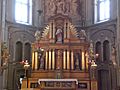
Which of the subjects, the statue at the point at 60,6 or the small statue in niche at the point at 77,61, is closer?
the small statue in niche at the point at 77,61

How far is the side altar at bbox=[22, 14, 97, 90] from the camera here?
24.0m

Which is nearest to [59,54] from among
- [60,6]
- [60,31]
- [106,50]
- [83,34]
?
[60,31]

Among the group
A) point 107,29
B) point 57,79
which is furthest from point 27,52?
point 107,29

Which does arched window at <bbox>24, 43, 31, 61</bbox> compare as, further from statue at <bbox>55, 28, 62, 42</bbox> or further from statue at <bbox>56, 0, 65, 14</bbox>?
statue at <bbox>56, 0, 65, 14</bbox>

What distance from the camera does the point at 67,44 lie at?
81.8 ft

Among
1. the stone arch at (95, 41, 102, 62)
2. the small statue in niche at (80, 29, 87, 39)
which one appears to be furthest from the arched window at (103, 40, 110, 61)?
the small statue in niche at (80, 29, 87, 39)

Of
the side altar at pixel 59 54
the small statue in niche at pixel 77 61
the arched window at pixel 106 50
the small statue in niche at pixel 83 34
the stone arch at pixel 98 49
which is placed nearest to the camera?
the side altar at pixel 59 54

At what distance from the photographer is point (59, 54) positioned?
81.1 ft

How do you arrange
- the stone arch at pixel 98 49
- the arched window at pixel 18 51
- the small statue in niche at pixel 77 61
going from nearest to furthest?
the small statue in niche at pixel 77 61 → the stone arch at pixel 98 49 → the arched window at pixel 18 51

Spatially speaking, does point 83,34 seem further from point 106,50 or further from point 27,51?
point 27,51

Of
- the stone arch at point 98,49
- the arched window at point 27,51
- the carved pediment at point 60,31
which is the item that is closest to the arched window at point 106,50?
the stone arch at point 98,49

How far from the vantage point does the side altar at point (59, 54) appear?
24.0m

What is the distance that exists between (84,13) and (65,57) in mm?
4996

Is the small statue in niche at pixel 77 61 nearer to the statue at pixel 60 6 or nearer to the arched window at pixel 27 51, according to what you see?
the arched window at pixel 27 51
